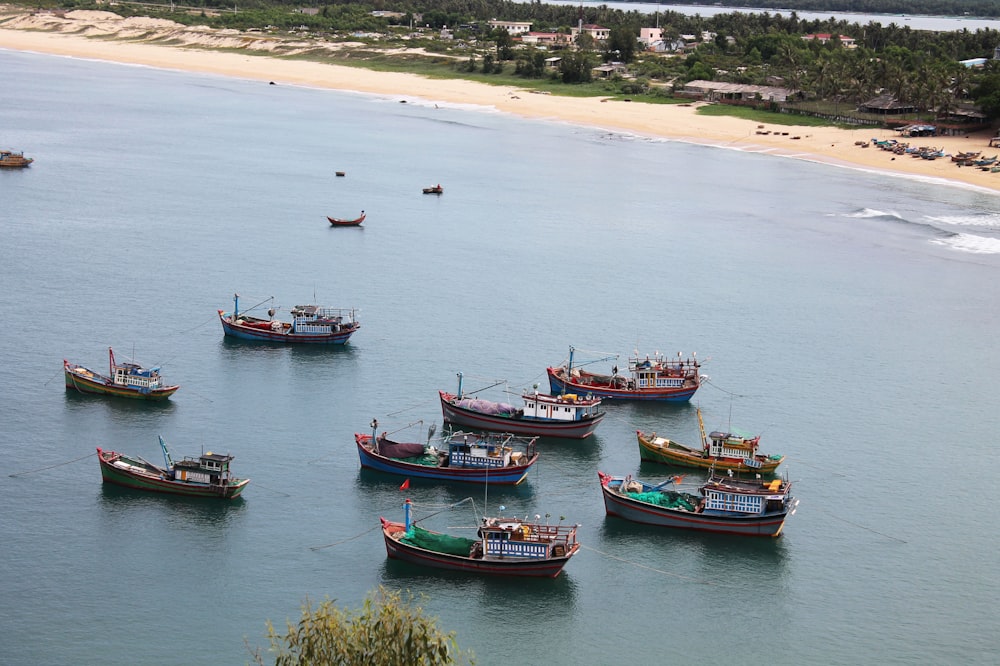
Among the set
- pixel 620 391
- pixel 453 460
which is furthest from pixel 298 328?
pixel 453 460

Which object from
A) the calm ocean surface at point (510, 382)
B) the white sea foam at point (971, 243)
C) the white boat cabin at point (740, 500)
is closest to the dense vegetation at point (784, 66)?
the calm ocean surface at point (510, 382)

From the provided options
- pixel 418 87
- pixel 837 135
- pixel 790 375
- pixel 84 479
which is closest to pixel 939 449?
pixel 790 375

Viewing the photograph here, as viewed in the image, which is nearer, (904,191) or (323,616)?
(323,616)

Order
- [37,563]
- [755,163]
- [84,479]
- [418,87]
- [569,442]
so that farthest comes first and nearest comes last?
[418,87] → [755,163] → [569,442] → [84,479] → [37,563]

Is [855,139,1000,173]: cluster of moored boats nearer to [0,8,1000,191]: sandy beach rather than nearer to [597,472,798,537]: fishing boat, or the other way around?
[0,8,1000,191]: sandy beach

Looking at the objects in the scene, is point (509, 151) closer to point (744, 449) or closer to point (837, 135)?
point (837, 135)

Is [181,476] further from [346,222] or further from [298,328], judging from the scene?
[346,222]
